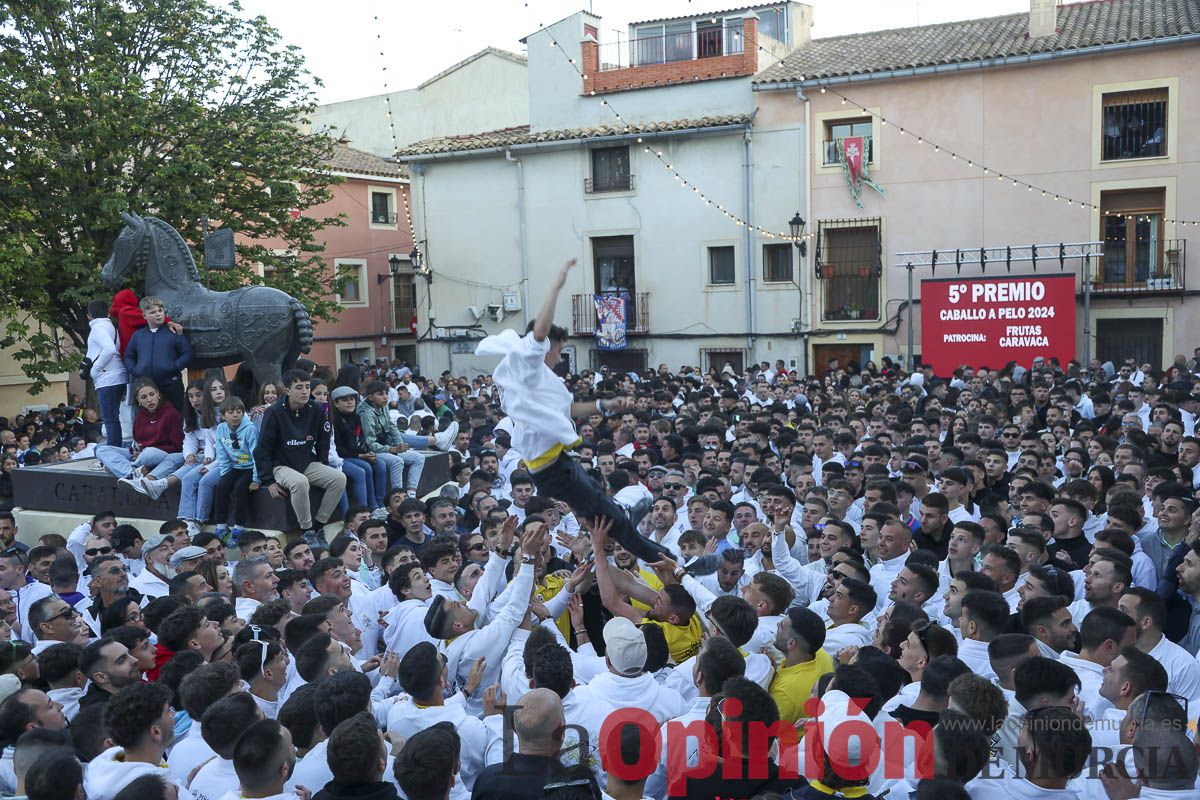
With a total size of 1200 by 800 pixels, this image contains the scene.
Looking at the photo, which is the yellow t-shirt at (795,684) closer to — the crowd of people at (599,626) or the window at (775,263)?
the crowd of people at (599,626)

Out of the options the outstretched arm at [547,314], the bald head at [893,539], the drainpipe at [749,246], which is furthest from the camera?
the drainpipe at [749,246]

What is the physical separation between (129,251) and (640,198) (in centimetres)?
1621

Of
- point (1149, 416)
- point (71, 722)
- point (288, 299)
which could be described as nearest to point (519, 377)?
point (71, 722)

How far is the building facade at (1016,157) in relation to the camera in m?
21.2

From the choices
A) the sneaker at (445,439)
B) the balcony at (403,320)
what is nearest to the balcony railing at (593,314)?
the balcony at (403,320)

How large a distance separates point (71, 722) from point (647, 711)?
7.98 feet

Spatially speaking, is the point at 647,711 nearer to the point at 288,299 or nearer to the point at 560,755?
the point at 560,755

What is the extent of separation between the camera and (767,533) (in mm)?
7105

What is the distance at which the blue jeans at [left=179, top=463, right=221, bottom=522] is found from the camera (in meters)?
9.43

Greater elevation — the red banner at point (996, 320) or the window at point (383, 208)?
the window at point (383, 208)

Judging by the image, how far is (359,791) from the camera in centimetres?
354

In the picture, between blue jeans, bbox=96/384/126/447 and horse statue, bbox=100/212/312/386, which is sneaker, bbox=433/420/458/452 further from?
blue jeans, bbox=96/384/126/447

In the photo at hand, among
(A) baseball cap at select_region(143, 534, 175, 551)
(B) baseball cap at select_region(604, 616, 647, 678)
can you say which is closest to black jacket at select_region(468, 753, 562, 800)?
(B) baseball cap at select_region(604, 616, 647, 678)

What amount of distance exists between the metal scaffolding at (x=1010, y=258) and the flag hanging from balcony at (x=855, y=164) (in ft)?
5.38
